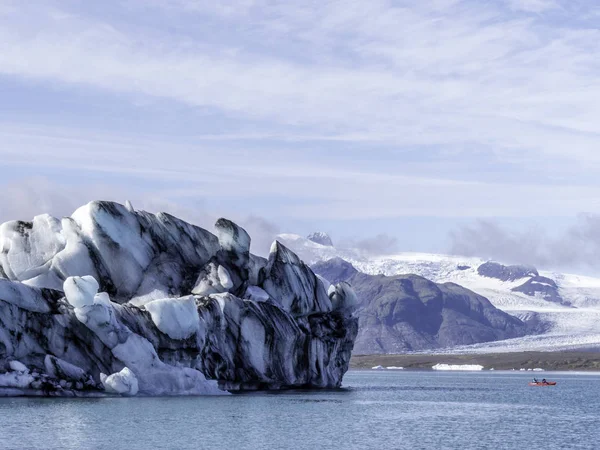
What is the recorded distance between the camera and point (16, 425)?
142ft

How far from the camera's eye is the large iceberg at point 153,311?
54.3 metres

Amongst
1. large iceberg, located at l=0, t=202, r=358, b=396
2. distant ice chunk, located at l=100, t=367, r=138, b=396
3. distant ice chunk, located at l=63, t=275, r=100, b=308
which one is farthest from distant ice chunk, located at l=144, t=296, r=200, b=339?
distant ice chunk, located at l=63, t=275, r=100, b=308

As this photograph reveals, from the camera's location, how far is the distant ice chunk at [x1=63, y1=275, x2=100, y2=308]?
54.2 meters

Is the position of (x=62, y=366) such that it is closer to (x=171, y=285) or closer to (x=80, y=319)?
(x=80, y=319)

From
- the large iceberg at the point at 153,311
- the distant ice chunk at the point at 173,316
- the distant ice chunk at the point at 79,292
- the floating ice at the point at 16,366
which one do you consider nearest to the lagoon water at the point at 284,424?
the floating ice at the point at 16,366

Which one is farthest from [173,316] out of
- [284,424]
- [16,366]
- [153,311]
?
[284,424]

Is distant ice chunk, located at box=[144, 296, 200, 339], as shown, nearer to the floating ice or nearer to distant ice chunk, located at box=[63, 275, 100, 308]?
distant ice chunk, located at box=[63, 275, 100, 308]

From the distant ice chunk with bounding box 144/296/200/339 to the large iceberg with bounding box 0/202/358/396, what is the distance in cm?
7

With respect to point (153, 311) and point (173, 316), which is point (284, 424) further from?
point (153, 311)

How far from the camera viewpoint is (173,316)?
58688mm

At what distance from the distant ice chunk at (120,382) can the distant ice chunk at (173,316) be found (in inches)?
166

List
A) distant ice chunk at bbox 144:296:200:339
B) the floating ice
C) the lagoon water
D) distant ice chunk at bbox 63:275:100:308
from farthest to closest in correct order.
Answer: distant ice chunk at bbox 144:296:200:339, distant ice chunk at bbox 63:275:100:308, the floating ice, the lagoon water

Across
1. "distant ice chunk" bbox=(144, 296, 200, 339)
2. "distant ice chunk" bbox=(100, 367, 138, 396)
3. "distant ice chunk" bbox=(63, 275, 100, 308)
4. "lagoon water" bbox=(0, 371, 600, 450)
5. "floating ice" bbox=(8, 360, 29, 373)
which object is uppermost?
"distant ice chunk" bbox=(63, 275, 100, 308)

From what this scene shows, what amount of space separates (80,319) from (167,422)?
10.2 m
